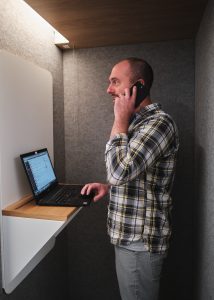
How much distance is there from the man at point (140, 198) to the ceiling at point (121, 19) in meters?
0.19

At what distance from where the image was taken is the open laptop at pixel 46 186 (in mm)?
1002

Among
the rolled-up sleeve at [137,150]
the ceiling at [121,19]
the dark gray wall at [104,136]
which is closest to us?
the rolled-up sleeve at [137,150]

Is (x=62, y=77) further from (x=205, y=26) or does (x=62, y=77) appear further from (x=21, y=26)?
(x=205, y=26)

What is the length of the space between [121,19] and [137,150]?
56 cm

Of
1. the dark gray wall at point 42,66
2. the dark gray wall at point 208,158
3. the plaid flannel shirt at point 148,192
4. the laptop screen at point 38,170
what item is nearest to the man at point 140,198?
the plaid flannel shirt at point 148,192

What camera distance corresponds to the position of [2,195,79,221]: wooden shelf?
0.89 m

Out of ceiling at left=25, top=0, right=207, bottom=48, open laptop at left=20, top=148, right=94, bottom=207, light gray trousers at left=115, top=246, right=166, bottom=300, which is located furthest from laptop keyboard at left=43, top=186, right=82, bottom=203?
ceiling at left=25, top=0, right=207, bottom=48

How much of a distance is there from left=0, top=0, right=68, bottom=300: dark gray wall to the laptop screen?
11.5 inches

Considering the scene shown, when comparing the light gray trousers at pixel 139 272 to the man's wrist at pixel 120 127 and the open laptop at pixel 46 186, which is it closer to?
the open laptop at pixel 46 186

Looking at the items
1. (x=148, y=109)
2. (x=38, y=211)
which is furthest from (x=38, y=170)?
(x=148, y=109)

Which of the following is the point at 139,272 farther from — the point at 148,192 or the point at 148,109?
the point at 148,109

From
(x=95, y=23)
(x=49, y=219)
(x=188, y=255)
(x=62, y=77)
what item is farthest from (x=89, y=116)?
(x=188, y=255)

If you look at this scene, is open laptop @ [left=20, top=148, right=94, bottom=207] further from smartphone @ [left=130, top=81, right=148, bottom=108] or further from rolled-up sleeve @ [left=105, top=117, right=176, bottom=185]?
smartphone @ [left=130, top=81, right=148, bottom=108]

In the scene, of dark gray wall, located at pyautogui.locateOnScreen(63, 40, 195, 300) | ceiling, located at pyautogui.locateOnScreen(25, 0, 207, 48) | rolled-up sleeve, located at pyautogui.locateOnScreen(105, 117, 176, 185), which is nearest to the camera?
rolled-up sleeve, located at pyautogui.locateOnScreen(105, 117, 176, 185)
